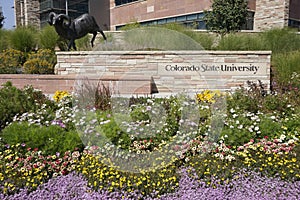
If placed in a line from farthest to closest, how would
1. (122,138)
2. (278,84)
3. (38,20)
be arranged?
(38,20) → (278,84) → (122,138)

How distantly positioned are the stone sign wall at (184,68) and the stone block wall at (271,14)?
41.4 feet

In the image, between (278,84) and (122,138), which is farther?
(278,84)

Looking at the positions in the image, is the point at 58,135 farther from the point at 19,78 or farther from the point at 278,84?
the point at 278,84

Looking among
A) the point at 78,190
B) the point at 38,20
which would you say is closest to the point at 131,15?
the point at 38,20

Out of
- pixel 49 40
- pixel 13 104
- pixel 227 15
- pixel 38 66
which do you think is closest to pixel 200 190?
pixel 13 104

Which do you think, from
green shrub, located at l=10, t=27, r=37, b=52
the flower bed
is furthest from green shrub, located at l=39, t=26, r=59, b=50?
the flower bed

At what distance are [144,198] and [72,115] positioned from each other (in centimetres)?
193

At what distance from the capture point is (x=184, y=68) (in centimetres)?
714

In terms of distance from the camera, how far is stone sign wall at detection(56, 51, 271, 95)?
6.92 m

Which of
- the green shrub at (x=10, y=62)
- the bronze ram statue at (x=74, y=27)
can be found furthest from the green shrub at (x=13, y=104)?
the green shrub at (x=10, y=62)

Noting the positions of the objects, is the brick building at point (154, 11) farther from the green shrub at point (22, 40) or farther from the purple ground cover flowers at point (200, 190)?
the purple ground cover flowers at point (200, 190)

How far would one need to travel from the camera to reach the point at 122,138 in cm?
338

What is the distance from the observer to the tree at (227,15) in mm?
13094

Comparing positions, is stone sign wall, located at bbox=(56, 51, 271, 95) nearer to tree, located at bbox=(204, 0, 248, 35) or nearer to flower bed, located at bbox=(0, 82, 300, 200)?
flower bed, located at bbox=(0, 82, 300, 200)
